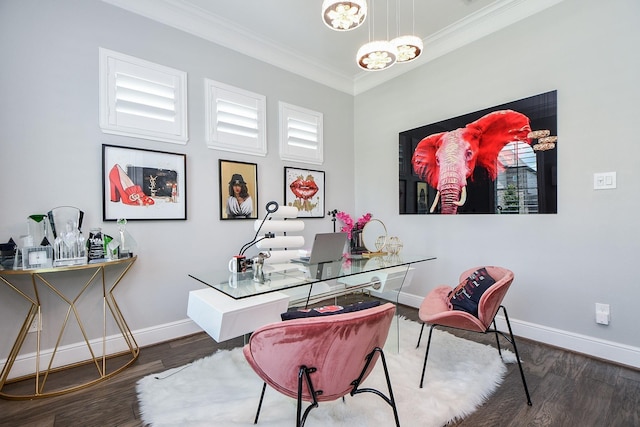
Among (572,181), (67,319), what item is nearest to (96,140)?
(67,319)

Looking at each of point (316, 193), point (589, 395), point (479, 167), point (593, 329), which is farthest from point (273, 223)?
point (593, 329)

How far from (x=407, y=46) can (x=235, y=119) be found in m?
1.85

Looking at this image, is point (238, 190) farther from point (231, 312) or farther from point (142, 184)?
point (231, 312)

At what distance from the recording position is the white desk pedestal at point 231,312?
5.73 feet

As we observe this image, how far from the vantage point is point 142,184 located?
2.56 m

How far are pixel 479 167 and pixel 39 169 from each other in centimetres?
374

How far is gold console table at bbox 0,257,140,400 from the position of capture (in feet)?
6.40

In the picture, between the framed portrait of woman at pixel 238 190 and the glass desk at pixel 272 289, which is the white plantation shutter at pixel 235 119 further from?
the glass desk at pixel 272 289

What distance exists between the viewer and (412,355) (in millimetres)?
2295

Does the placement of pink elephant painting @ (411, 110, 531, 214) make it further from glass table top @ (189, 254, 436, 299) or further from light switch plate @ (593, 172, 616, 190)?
glass table top @ (189, 254, 436, 299)

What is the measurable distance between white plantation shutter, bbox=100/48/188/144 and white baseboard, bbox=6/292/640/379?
5.68ft

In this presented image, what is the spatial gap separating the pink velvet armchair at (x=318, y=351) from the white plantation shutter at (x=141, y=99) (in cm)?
223

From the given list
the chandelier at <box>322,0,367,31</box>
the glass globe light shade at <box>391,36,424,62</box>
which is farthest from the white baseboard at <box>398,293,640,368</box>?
the chandelier at <box>322,0,367,31</box>

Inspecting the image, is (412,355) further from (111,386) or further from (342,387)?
(111,386)
